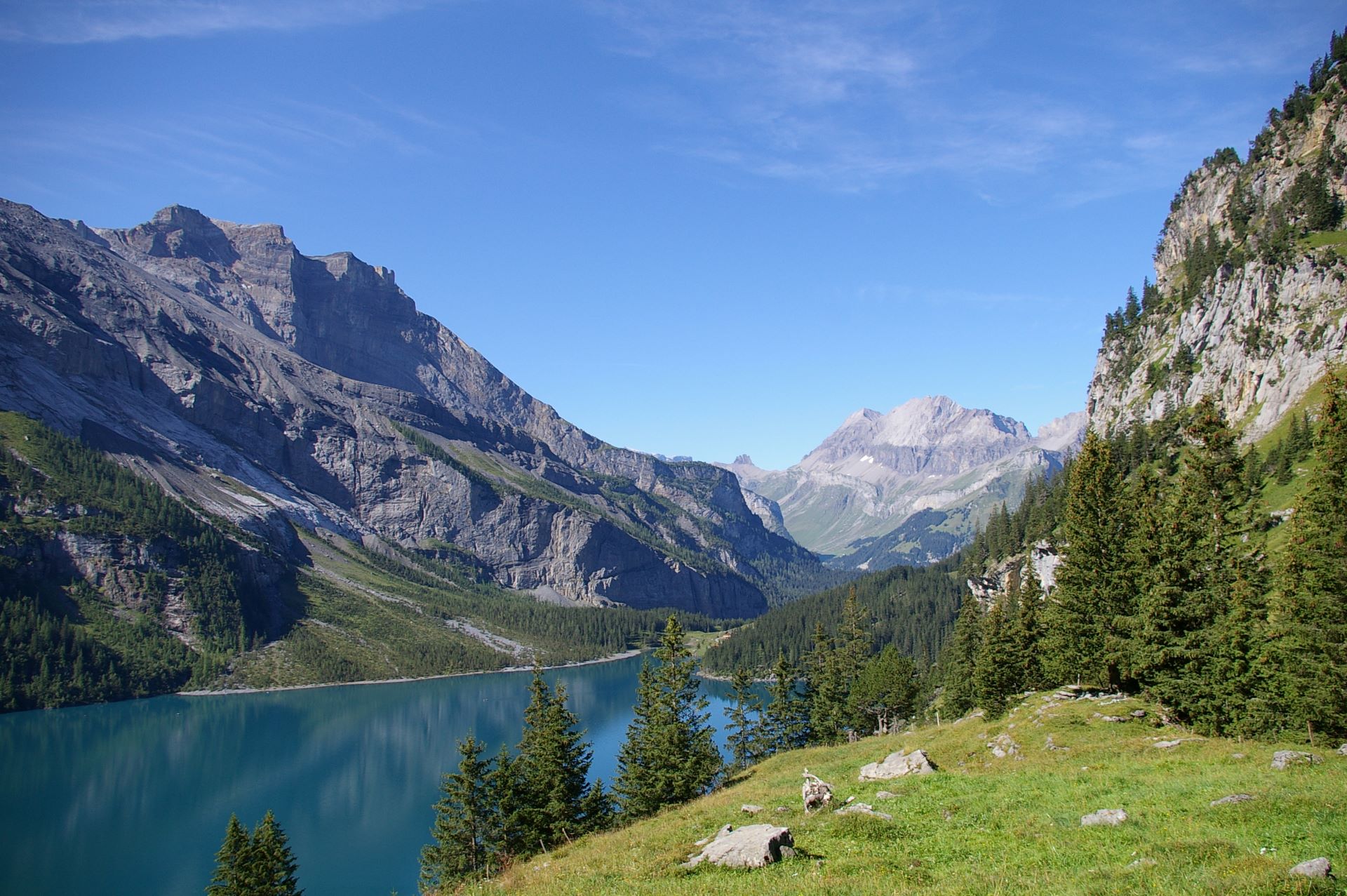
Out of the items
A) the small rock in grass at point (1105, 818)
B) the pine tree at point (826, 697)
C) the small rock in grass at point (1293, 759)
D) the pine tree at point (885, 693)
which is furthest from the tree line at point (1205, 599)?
the pine tree at point (885, 693)

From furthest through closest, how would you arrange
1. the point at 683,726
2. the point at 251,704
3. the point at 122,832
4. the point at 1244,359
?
1. the point at 251,704
2. the point at 1244,359
3. the point at 122,832
4. the point at 683,726

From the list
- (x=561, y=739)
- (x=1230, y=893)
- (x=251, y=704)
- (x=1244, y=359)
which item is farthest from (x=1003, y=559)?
(x=251, y=704)

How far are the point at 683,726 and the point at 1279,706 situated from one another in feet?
106

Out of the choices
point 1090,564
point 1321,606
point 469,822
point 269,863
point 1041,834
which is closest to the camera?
point 1041,834

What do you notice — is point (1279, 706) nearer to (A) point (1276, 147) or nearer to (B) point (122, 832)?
(B) point (122, 832)

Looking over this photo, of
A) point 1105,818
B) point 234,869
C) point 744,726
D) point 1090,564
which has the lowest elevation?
point 744,726

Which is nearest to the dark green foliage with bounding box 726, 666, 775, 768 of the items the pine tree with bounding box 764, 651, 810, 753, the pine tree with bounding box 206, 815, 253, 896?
the pine tree with bounding box 764, 651, 810, 753

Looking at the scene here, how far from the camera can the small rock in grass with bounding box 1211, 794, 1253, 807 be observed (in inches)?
720

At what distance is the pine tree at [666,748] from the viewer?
Answer: 4819 cm

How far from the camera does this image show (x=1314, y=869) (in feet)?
40.0

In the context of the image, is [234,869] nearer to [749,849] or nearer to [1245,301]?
→ [749,849]

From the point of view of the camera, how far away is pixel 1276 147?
450ft

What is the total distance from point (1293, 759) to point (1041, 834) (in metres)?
11.7

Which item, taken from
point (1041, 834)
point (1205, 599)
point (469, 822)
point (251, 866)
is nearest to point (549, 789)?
point (469, 822)
